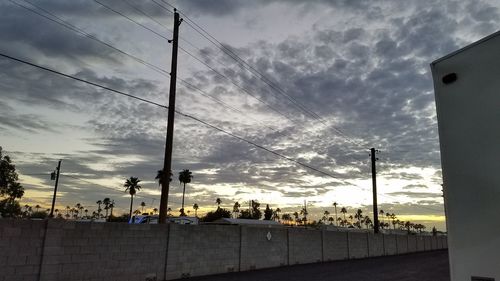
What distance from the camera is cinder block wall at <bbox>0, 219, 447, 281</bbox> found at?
1180 cm

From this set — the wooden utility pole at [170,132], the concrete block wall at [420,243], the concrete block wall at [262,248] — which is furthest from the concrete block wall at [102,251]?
the concrete block wall at [420,243]

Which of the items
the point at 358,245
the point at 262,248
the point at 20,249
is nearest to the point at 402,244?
the point at 358,245

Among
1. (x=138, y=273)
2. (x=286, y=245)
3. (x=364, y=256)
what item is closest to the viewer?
(x=138, y=273)

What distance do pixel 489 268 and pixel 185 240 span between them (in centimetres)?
1644

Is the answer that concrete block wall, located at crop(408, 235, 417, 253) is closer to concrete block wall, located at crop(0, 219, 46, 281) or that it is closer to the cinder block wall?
the cinder block wall

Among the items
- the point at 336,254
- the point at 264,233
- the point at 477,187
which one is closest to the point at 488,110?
the point at 477,187

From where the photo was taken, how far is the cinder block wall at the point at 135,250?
11.8 m

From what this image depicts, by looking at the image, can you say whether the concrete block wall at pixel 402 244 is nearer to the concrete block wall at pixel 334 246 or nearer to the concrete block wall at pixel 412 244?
the concrete block wall at pixel 412 244

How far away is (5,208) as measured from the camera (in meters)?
53.4

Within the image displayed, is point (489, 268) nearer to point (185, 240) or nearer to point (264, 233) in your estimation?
point (185, 240)

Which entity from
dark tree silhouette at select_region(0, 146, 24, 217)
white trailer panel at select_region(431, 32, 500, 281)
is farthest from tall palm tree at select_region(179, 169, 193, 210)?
white trailer panel at select_region(431, 32, 500, 281)

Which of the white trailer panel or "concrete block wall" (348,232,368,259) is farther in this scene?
"concrete block wall" (348,232,368,259)

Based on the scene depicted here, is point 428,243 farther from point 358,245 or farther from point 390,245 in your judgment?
point 358,245

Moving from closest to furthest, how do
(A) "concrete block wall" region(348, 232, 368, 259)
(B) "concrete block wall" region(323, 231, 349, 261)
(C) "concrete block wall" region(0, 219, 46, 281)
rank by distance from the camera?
1. (C) "concrete block wall" region(0, 219, 46, 281)
2. (B) "concrete block wall" region(323, 231, 349, 261)
3. (A) "concrete block wall" region(348, 232, 368, 259)
